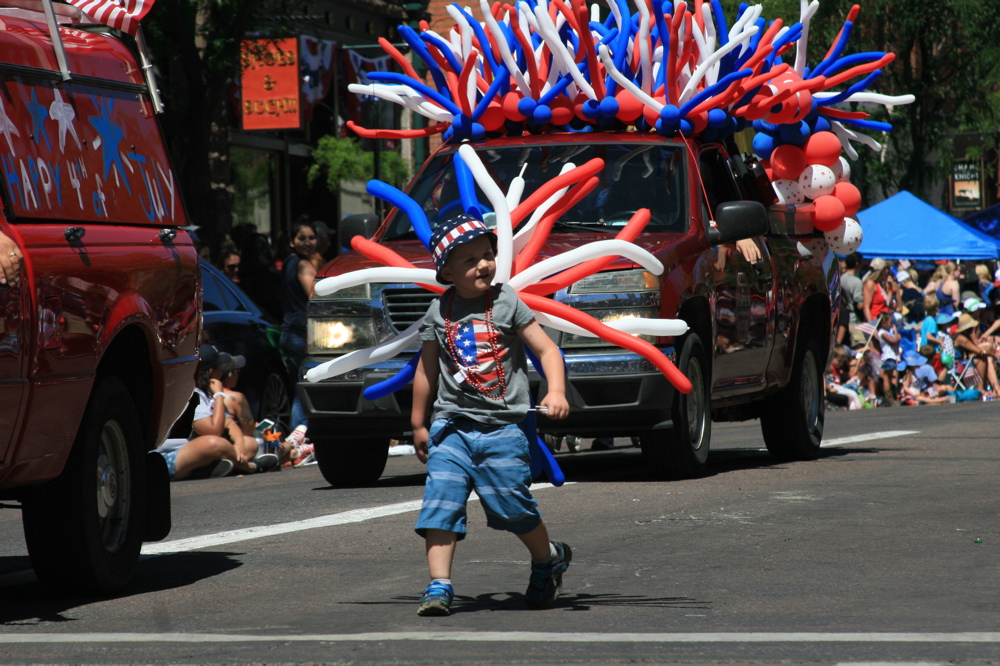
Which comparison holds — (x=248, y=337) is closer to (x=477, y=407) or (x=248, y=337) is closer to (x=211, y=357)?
(x=211, y=357)

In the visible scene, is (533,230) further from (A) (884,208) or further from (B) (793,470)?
(A) (884,208)

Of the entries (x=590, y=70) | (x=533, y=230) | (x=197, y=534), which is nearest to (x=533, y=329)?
(x=533, y=230)

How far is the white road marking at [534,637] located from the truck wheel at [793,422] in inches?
265

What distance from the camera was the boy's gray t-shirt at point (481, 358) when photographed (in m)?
6.19

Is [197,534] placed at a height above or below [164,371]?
below

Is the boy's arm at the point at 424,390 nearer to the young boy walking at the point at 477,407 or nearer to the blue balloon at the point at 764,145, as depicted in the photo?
the young boy walking at the point at 477,407

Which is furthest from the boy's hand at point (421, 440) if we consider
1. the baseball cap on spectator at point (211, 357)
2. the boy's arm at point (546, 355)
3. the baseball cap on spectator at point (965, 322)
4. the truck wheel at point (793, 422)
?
the baseball cap on spectator at point (965, 322)

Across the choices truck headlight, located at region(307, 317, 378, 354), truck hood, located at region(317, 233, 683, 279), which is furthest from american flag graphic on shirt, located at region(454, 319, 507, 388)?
truck headlight, located at region(307, 317, 378, 354)

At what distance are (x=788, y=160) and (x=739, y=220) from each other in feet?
8.31

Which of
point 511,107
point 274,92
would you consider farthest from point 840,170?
point 274,92

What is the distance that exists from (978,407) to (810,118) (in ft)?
25.2

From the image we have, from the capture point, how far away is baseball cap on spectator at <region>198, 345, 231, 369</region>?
1127 centimetres

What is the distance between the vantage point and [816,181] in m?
12.8

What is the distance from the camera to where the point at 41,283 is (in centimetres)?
604
